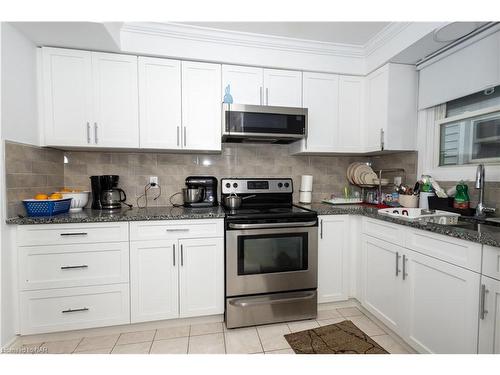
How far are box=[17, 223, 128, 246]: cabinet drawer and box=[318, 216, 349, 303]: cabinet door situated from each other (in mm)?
1600

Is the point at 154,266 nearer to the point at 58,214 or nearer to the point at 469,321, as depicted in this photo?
the point at 58,214

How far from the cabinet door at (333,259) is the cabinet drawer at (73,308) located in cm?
159

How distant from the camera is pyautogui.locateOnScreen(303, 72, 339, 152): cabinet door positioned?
2.38m

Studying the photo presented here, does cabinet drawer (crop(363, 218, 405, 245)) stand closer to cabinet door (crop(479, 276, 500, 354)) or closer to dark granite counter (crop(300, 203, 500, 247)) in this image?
dark granite counter (crop(300, 203, 500, 247))

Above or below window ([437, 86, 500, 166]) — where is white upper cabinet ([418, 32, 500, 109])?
above

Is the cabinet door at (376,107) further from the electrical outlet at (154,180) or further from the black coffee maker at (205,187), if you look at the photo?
the electrical outlet at (154,180)

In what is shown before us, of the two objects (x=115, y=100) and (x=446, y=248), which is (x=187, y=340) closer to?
(x=446, y=248)

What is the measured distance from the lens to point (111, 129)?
6.75ft

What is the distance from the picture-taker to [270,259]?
1.96 metres

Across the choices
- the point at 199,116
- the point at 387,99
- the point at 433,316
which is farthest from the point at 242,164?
the point at 433,316

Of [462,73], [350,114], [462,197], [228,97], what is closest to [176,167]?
[228,97]

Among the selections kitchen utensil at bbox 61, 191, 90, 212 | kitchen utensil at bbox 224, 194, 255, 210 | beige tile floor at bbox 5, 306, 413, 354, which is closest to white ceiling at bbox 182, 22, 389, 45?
kitchen utensil at bbox 224, 194, 255, 210

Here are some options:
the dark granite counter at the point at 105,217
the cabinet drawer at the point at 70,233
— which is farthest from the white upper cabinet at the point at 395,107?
the cabinet drawer at the point at 70,233

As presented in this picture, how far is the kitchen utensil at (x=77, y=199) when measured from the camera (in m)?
2.01
